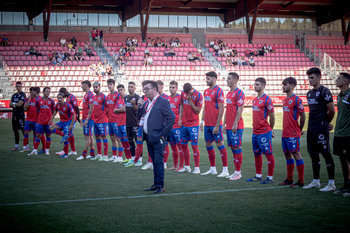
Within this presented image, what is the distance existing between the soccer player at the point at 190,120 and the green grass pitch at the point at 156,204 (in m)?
0.54

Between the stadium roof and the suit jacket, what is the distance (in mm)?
28630

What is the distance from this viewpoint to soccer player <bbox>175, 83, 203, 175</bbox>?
8.84 m

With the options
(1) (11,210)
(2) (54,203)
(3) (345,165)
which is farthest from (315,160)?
(1) (11,210)

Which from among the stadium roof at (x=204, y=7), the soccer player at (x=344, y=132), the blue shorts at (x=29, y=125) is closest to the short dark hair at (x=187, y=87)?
the soccer player at (x=344, y=132)

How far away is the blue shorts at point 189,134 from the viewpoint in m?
8.88

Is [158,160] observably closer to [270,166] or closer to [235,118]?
[235,118]

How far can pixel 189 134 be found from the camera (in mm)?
8977

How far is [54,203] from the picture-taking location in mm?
5992

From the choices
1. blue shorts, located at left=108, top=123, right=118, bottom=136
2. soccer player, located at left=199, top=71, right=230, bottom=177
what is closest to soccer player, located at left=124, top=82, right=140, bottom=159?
blue shorts, located at left=108, top=123, right=118, bottom=136

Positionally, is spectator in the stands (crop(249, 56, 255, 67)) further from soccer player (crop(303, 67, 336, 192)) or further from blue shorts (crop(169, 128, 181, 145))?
soccer player (crop(303, 67, 336, 192))

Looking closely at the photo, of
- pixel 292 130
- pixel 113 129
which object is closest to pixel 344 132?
pixel 292 130

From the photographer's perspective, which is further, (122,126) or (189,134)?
(122,126)

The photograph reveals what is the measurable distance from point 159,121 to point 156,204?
1.43 meters

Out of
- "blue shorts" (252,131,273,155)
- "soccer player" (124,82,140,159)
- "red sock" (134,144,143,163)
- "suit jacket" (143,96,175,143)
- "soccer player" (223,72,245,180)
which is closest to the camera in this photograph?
"suit jacket" (143,96,175,143)
